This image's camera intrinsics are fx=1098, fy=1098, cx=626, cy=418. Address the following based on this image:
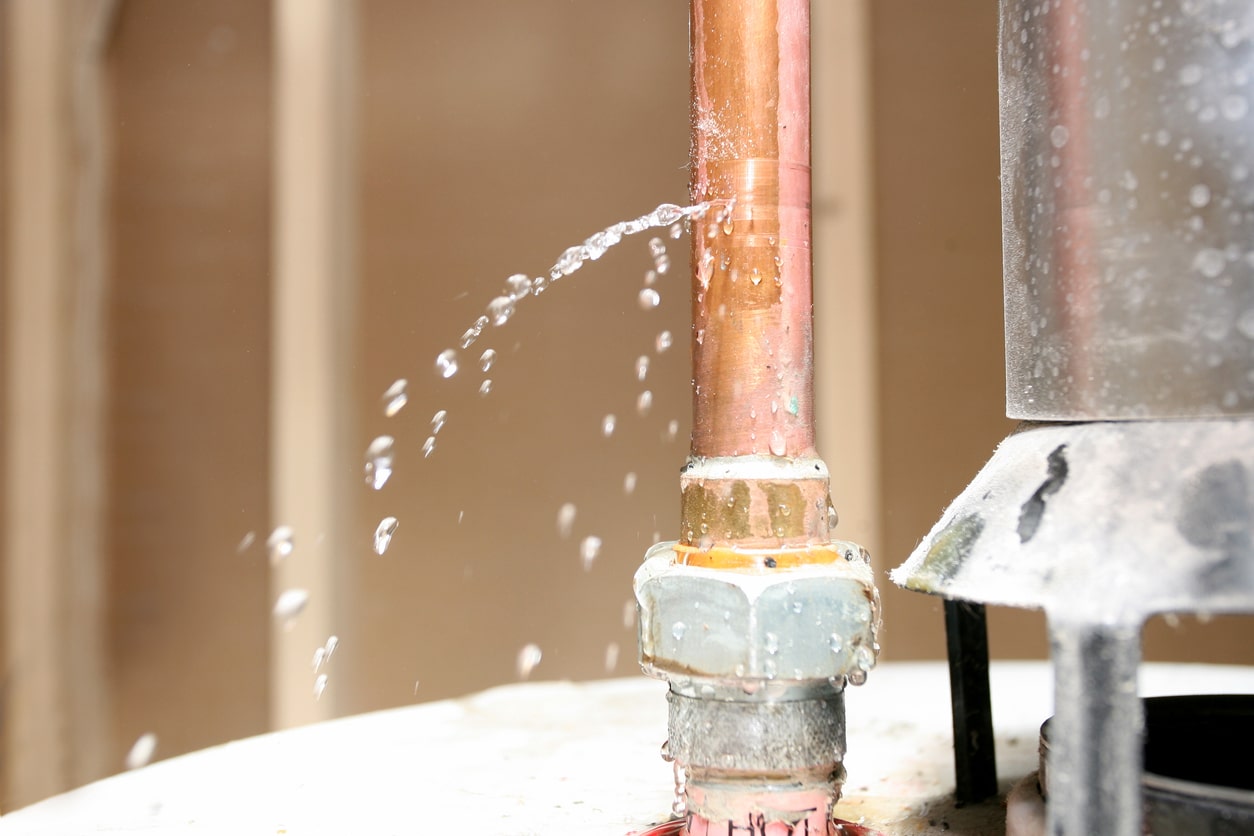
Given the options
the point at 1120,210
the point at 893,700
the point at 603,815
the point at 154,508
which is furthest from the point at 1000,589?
the point at 154,508

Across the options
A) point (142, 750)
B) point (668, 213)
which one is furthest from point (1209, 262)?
point (142, 750)

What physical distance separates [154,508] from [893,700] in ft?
4.52

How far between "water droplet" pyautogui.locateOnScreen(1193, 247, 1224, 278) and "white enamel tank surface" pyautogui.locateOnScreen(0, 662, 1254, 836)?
1.53 ft

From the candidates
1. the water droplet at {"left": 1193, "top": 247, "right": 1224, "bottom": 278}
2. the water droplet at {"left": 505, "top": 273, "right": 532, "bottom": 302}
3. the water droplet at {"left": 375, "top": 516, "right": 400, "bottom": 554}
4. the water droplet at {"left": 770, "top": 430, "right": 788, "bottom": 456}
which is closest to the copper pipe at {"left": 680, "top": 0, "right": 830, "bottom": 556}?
the water droplet at {"left": 770, "top": 430, "right": 788, "bottom": 456}

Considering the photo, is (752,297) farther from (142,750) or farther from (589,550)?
(142,750)

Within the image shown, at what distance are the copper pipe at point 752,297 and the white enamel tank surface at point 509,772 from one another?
0.28 m

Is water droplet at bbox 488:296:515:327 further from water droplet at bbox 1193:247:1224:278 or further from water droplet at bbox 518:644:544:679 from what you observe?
water droplet at bbox 1193:247:1224:278

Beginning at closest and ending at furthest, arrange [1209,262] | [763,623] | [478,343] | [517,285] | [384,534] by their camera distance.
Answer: [1209,262] < [763,623] < [384,534] < [517,285] < [478,343]

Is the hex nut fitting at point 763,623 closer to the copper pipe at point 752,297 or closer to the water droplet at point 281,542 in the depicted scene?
the copper pipe at point 752,297

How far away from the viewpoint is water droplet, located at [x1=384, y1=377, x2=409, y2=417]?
1925 mm

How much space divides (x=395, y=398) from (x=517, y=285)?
11.7 inches

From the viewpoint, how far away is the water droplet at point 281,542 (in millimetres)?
1885

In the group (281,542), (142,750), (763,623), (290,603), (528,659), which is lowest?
(142,750)

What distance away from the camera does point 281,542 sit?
6.17 feet
